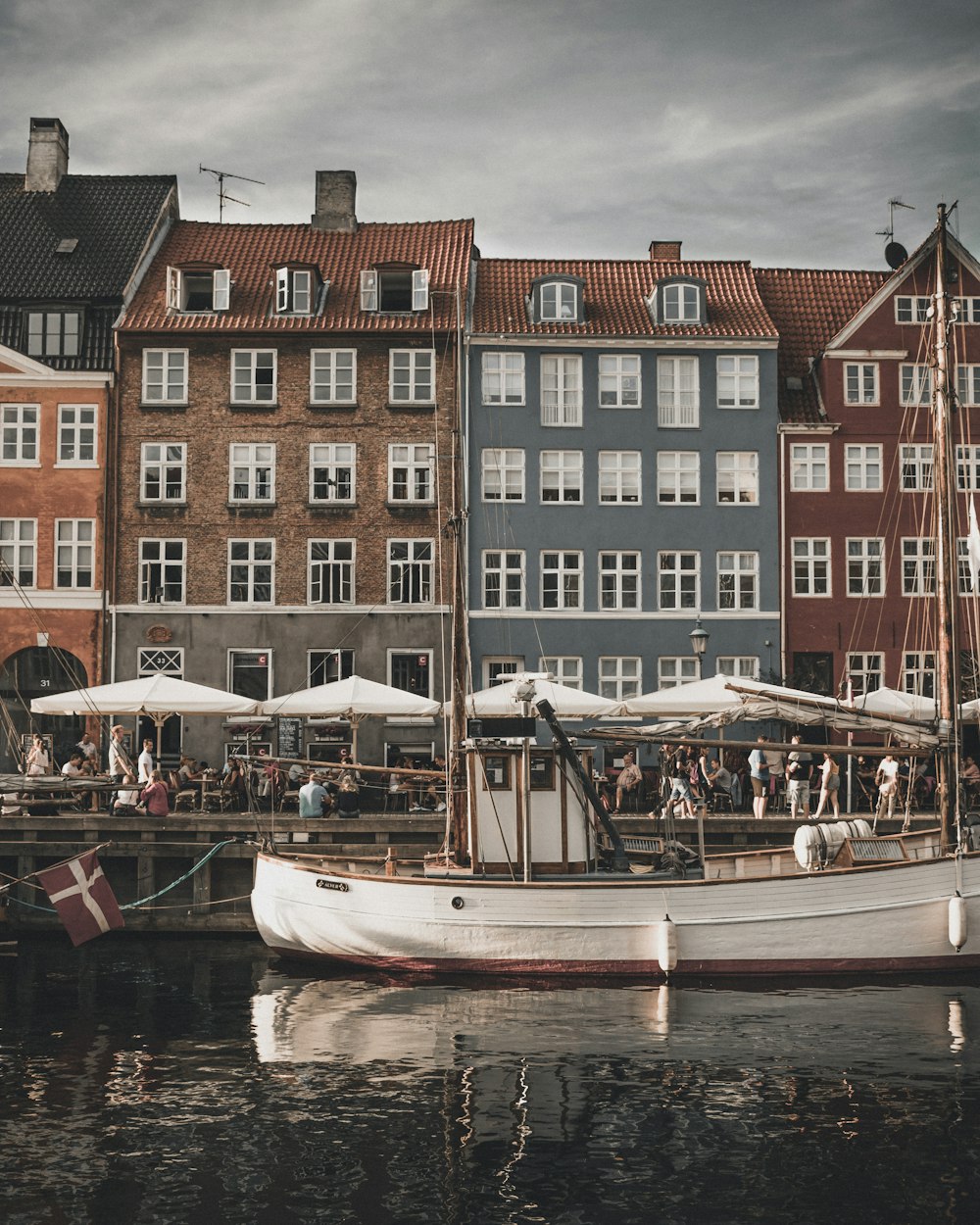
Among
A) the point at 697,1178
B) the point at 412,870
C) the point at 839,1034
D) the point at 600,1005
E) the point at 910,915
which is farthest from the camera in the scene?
the point at 412,870

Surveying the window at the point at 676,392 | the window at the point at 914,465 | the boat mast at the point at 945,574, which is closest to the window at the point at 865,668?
the window at the point at 914,465

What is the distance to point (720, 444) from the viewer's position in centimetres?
4466

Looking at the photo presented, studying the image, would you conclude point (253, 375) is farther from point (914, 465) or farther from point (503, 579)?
point (914, 465)

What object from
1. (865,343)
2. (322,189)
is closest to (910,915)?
(865,343)

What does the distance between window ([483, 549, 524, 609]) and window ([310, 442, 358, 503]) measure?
4.43 metres

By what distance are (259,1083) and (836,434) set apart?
31786 mm

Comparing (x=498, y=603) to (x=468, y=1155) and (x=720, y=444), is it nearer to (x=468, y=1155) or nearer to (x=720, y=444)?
(x=720, y=444)

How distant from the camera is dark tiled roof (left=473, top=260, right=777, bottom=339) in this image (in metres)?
44.8

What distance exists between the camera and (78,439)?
144 ft

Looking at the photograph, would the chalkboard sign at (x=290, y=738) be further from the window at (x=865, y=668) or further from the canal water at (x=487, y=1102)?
the canal water at (x=487, y=1102)

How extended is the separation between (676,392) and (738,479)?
319 centimetres

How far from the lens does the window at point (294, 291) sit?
4466cm

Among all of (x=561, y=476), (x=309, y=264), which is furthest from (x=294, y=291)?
(x=561, y=476)

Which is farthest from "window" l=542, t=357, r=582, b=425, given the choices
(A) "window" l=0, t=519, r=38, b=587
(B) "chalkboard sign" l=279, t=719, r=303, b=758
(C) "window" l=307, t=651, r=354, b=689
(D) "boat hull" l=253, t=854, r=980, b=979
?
(D) "boat hull" l=253, t=854, r=980, b=979
